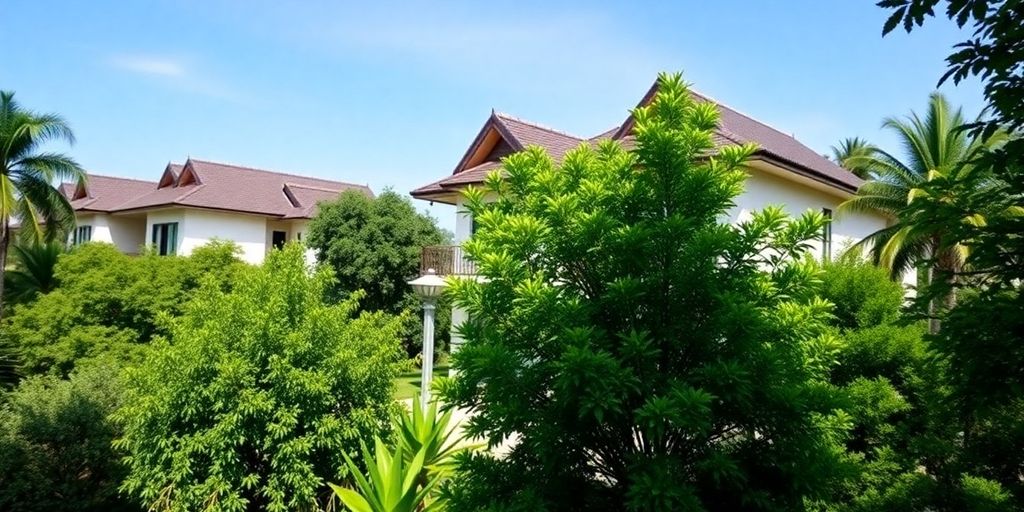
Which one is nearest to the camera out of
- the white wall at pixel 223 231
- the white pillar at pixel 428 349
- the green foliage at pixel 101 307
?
the white pillar at pixel 428 349

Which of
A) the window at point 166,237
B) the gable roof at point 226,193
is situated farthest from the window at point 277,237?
the window at point 166,237

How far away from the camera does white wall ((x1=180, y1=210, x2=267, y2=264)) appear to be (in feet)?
97.3

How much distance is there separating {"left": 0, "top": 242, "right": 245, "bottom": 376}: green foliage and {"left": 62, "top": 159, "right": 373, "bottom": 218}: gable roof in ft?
32.5

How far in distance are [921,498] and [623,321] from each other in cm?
467

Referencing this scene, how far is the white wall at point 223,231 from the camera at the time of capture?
29656mm

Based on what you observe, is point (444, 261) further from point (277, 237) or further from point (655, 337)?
point (277, 237)

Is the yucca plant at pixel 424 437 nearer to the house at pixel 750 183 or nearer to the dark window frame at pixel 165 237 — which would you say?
the house at pixel 750 183

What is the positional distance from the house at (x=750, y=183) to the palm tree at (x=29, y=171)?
47.3ft

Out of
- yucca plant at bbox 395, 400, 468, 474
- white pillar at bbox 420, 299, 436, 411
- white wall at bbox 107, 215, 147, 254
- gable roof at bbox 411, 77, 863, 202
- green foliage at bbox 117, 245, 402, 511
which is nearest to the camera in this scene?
yucca plant at bbox 395, 400, 468, 474

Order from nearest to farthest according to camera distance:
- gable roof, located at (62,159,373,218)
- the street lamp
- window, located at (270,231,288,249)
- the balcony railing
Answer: the street lamp, the balcony railing, gable roof, located at (62,159,373,218), window, located at (270,231,288,249)

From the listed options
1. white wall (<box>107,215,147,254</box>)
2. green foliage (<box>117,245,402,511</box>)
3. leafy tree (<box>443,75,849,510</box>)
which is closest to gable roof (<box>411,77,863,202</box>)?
green foliage (<box>117,245,402,511</box>)

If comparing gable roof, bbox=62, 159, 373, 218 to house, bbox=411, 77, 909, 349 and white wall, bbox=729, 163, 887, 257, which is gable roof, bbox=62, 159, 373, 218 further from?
white wall, bbox=729, 163, 887, 257

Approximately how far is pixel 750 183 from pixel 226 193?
83.6ft

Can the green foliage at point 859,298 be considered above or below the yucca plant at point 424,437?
above
